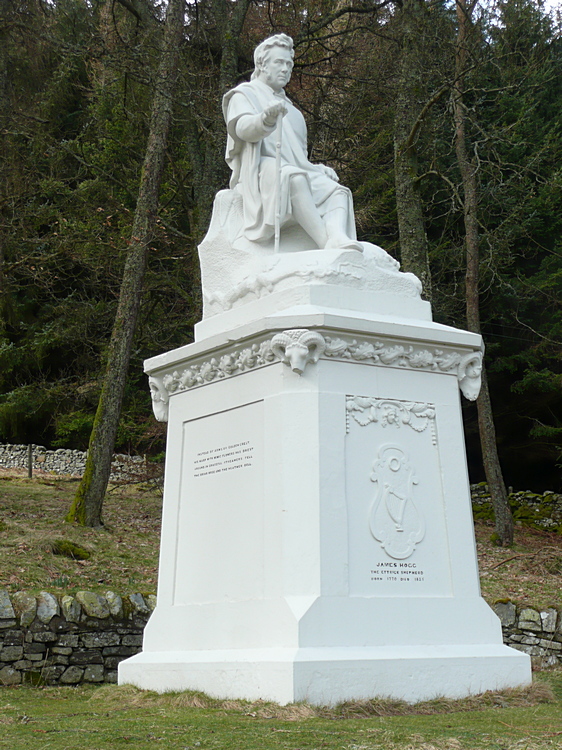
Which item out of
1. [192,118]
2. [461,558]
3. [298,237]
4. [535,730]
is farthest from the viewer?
[192,118]

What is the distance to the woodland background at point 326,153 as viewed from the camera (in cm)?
1622

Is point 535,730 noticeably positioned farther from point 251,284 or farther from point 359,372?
point 251,284

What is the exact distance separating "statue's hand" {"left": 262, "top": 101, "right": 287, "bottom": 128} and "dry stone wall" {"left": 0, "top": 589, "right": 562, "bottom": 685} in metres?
4.50

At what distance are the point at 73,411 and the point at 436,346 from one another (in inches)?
734

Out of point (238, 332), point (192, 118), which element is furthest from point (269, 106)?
point (192, 118)

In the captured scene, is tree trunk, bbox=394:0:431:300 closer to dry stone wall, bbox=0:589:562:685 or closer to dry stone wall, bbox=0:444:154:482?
dry stone wall, bbox=0:589:562:685

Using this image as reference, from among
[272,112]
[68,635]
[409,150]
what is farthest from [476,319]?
[68,635]

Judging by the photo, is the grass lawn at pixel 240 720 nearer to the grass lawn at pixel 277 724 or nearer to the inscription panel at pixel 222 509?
the grass lawn at pixel 277 724

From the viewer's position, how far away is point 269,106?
6.68 metres

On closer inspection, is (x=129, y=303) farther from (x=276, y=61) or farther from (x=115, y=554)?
(x=276, y=61)

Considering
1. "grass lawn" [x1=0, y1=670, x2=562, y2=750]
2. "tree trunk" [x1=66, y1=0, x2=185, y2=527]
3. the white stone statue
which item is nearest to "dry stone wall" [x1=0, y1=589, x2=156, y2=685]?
"grass lawn" [x1=0, y1=670, x2=562, y2=750]

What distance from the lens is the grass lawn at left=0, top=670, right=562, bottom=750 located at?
12.9 ft

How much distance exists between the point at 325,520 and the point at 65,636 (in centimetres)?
339

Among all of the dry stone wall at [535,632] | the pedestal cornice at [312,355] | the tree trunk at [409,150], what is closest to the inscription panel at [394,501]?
the pedestal cornice at [312,355]
